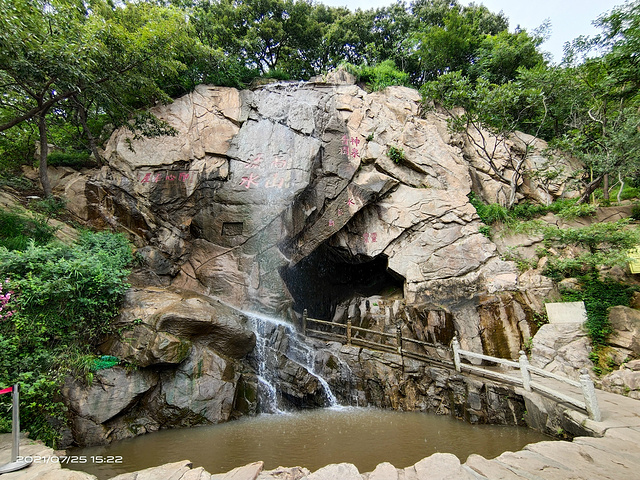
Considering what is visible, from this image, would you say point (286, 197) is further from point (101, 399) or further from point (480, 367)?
point (480, 367)

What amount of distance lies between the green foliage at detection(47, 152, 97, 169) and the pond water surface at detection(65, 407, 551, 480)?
1021 centimetres

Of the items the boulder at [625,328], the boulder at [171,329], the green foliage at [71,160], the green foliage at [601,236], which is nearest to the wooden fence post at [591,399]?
the boulder at [625,328]

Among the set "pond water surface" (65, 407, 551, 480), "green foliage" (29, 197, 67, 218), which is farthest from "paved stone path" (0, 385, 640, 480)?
"green foliage" (29, 197, 67, 218)

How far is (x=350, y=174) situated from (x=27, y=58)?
937 centimetres

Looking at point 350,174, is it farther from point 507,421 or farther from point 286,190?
point 507,421

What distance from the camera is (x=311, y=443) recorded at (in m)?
4.99

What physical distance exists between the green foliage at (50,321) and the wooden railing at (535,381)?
346 inches

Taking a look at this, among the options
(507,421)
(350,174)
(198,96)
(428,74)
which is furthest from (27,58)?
(428,74)

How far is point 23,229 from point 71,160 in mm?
4755

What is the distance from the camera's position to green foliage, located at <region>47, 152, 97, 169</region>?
1080cm

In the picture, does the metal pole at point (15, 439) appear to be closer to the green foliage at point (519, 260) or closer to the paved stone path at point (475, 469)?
the paved stone path at point (475, 469)

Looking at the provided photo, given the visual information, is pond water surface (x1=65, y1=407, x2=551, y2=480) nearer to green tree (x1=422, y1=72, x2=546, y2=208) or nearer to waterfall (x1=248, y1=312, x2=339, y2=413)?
waterfall (x1=248, y1=312, x2=339, y2=413)

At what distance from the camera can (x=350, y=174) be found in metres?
11.4

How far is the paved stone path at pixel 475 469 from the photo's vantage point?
3.07 m
